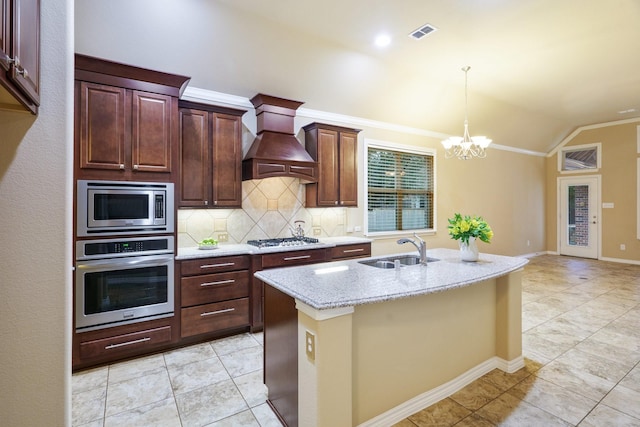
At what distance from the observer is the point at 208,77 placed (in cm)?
369

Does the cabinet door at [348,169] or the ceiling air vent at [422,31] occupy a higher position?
the ceiling air vent at [422,31]

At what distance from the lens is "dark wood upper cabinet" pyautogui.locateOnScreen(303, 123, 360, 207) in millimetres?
4371

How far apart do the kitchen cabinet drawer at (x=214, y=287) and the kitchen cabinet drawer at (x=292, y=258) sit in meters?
0.27

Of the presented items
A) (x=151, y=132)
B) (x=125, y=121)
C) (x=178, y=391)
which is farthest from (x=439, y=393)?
(x=125, y=121)

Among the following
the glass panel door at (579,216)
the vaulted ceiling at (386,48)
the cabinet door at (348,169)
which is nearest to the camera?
the vaulted ceiling at (386,48)

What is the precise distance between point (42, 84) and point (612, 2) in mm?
4763

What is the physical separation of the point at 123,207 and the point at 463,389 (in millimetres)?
3281

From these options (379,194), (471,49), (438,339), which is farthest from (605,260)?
(438,339)

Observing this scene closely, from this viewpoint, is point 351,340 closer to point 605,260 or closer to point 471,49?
point 471,49

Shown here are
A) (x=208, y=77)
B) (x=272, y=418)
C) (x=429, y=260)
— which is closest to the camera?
(x=272, y=418)

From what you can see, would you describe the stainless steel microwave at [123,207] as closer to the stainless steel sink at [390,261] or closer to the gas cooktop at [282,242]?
the gas cooktop at [282,242]

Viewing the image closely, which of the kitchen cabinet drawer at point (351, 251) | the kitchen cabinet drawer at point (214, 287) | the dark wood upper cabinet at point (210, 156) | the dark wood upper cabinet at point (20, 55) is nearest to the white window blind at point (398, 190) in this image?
the kitchen cabinet drawer at point (351, 251)

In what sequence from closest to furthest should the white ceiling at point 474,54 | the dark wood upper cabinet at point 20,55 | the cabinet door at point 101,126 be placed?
the dark wood upper cabinet at point 20,55 → the cabinet door at point 101,126 → the white ceiling at point 474,54

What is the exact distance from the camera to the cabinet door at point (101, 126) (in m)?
2.71
